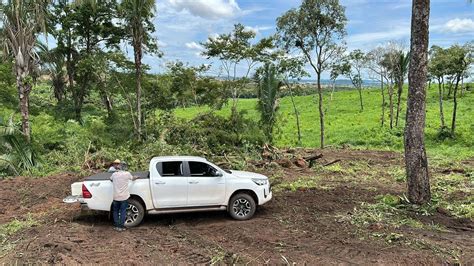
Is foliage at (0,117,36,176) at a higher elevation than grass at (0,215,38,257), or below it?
higher

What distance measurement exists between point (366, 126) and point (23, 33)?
27433 millimetres

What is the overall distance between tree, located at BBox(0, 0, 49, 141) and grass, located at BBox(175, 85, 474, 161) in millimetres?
8458

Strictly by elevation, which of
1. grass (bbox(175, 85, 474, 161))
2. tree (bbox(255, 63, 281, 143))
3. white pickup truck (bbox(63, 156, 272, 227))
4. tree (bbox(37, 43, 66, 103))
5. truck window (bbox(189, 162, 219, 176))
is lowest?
grass (bbox(175, 85, 474, 161))

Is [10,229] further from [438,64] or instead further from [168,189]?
[438,64]

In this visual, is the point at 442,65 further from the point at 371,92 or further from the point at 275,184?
the point at 371,92

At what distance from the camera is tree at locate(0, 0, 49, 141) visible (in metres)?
15.9

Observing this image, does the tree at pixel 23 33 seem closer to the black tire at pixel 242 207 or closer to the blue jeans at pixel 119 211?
the blue jeans at pixel 119 211

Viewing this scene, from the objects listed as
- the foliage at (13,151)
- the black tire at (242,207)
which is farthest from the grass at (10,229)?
the foliage at (13,151)

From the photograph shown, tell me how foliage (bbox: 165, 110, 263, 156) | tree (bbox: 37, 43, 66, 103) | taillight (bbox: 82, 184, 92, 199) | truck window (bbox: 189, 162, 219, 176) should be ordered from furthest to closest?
1. tree (bbox: 37, 43, 66, 103)
2. foliage (bbox: 165, 110, 263, 156)
3. truck window (bbox: 189, 162, 219, 176)
4. taillight (bbox: 82, 184, 92, 199)

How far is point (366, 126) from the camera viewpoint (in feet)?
116

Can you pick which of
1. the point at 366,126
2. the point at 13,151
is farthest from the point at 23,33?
the point at 366,126

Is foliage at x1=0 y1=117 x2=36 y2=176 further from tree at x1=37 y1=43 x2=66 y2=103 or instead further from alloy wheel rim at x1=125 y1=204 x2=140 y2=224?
alloy wheel rim at x1=125 y1=204 x2=140 y2=224

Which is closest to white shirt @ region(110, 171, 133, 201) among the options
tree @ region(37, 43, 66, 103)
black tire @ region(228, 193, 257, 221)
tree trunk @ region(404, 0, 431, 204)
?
black tire @ region(228, 193, 257, 221)

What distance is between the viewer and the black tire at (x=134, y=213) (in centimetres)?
955
